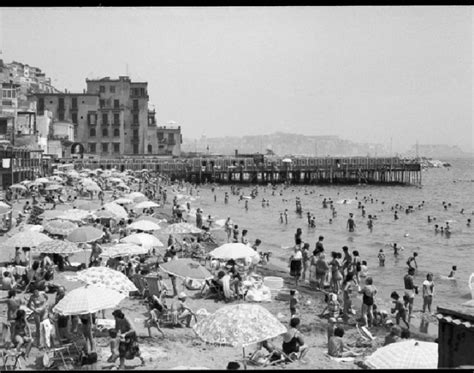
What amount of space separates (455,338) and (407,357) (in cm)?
75

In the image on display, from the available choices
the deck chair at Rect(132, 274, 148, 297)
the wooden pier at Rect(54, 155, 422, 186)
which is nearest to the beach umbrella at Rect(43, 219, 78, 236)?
the deck chair at Rect(132, 274, 148, 297)

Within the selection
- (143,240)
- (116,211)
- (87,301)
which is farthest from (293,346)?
(116,211)

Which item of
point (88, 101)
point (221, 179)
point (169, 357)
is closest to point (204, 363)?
point (169, 357)

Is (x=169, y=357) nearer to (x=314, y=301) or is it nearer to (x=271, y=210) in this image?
(x=314, y=301)

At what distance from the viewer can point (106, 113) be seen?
82.4m

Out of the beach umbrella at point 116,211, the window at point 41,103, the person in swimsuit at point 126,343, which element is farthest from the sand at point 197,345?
the window at point 41,103

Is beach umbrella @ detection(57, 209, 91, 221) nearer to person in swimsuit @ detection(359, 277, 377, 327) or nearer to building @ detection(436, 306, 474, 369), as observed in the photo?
person in swimsuit @ detection(359, 277, 377, 327)

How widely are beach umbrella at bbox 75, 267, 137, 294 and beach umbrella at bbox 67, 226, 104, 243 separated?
4742 mm

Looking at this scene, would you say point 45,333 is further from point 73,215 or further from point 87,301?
point 73,215

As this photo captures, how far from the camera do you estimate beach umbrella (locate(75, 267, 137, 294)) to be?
36.4 ft

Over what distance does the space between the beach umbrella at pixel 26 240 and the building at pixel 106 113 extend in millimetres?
65415

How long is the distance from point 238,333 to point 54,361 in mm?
3153

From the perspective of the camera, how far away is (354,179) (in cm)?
8144

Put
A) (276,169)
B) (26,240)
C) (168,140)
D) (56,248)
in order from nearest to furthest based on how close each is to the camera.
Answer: (56,248) → (26,240) → (276,169) → (168,140)
